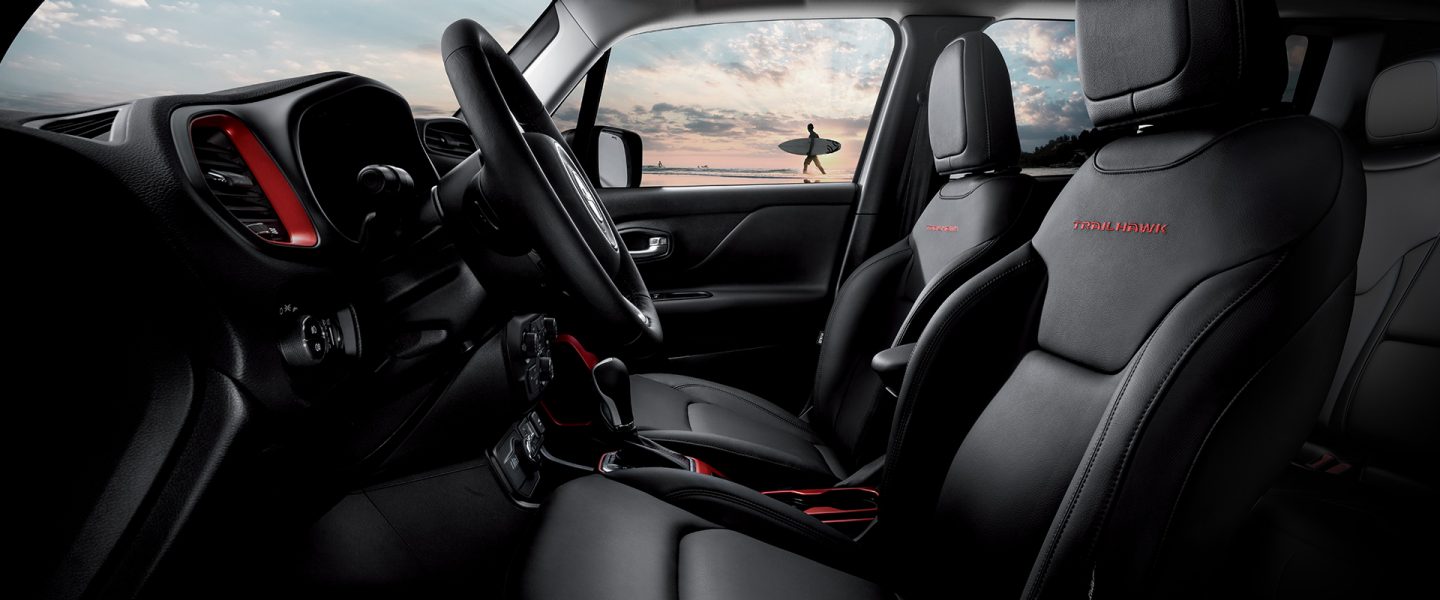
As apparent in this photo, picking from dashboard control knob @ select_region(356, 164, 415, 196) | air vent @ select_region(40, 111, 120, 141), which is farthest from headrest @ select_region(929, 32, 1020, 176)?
air vent @ select_region(40, 111, 120, 141)

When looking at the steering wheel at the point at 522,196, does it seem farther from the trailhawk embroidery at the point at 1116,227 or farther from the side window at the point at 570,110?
the side window at the point at 570,110

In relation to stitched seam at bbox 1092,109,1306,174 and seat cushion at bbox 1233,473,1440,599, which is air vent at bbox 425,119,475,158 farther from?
seat cushion at bbox 1233,473,1440,599

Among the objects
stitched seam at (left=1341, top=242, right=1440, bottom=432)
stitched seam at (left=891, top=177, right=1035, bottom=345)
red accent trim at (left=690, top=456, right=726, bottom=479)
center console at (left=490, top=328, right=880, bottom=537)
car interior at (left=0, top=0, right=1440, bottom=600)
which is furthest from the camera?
stitched seam at (left=1341, top=242, right=1440, bottom=432)

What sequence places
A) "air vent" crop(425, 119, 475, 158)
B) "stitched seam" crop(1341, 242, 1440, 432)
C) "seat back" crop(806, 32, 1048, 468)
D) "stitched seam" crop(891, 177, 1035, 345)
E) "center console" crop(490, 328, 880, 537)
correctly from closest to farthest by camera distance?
"center console" crop(490, 328, 880, 537) < "stitched seam" crop(891, 177, 1035, 345) < "air vent" crop(425, 119, 475, 158) < "seat back" crop(806, 32, 1048, 468) < "stitched seam" crop(1341, 242, 1440, 432)

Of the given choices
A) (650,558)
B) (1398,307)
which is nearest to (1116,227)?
(650,558)

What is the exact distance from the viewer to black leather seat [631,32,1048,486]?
1.57m

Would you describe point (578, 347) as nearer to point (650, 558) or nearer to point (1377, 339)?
point (650, 558)

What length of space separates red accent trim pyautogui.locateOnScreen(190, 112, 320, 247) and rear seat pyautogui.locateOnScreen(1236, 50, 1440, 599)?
1.77m

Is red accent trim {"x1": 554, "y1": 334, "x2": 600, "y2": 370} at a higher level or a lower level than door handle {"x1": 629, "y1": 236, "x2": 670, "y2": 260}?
higher

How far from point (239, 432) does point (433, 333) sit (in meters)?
0.32

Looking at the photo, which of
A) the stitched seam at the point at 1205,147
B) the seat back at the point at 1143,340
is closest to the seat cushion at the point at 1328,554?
the seat back at the point at 1143,340

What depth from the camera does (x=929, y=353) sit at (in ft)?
3.81

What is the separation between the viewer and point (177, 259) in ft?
2.44

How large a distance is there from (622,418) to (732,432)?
417mm
